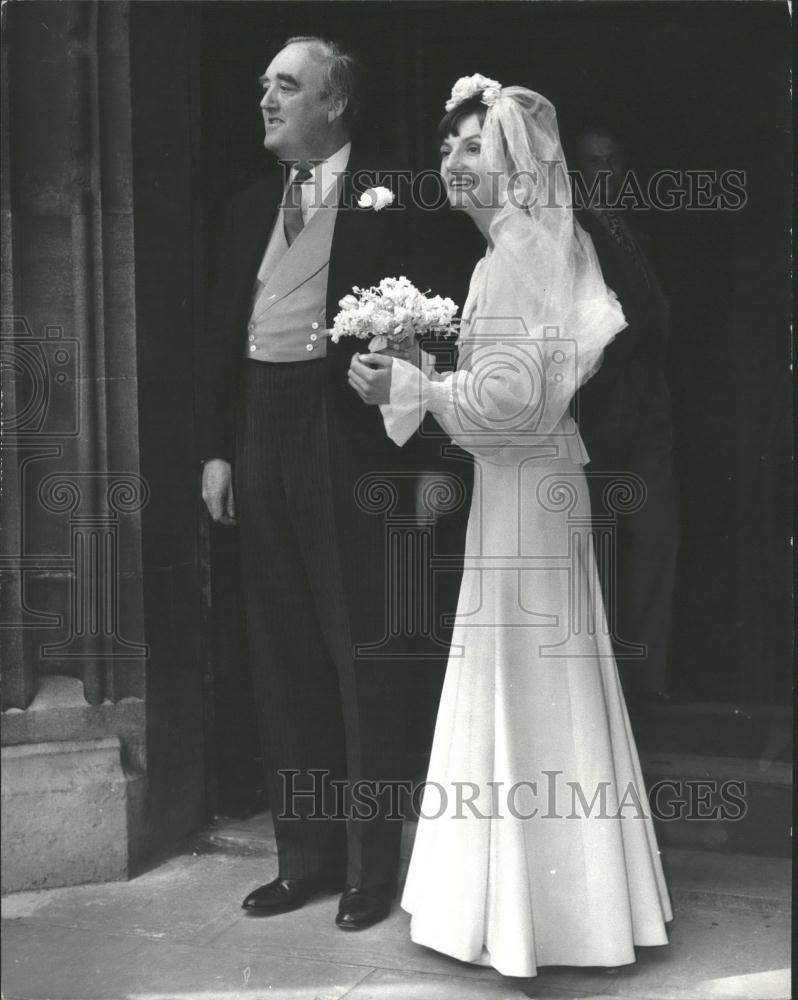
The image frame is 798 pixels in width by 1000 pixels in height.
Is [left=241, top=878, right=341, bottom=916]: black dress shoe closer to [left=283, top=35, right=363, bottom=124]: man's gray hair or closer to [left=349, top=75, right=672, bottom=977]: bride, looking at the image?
[left=349, top=75, right=672, bottom=977]: bride

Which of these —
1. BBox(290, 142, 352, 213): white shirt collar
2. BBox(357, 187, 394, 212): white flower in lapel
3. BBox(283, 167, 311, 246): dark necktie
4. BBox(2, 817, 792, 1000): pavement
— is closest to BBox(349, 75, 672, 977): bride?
BBox(2, 817, 792, 1000): pavement

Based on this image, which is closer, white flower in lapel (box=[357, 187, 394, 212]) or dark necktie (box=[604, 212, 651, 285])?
white flower in lapel (box=[357, 187, 394, 212])

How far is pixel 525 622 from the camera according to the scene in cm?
355

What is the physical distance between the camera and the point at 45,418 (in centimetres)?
412

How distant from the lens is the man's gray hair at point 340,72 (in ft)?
12.8

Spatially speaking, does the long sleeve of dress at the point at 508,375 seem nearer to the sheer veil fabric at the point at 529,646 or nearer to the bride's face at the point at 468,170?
the sheer veil fabric at the point at 529,646

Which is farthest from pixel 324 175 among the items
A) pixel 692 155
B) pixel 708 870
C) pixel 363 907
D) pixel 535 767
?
pixel 708 870

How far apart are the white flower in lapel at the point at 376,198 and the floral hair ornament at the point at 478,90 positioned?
387 mm

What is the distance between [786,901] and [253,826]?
178cm

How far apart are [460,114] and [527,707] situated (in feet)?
5.44

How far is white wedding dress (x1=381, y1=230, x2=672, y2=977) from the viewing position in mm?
3469

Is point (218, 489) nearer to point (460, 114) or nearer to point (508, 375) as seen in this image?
point (508, 375)

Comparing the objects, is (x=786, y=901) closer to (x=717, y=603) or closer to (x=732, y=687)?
(x=732, y=687)

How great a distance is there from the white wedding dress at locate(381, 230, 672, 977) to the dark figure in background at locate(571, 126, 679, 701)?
467 mm
